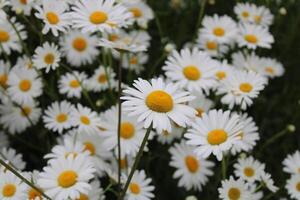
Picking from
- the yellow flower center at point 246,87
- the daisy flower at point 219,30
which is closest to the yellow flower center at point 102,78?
the daisy flower at point 219,30

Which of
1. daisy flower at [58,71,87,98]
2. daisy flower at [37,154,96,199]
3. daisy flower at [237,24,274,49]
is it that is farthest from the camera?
daisy flower at [237,24,274,49]

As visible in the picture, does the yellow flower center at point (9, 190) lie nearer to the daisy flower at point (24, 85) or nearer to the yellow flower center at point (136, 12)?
the daisy flower at point (24, 85)

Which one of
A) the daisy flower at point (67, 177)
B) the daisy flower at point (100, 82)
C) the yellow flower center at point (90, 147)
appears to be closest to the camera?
the daisy flower at point (67, 177)

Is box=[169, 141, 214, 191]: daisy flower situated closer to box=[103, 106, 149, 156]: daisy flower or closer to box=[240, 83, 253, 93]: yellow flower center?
box=[103, 106, 149, 156]: daisy flower

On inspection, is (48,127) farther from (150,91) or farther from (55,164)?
(150,91)

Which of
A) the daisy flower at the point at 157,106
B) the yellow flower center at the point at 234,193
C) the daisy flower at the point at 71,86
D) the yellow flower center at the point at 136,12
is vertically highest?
the yellow flower center at the point at 136,12

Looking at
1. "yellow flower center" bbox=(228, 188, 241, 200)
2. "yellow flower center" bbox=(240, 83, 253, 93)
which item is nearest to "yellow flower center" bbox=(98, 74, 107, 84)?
"yellow flower center" bbox=(240, 83, 253, 93)

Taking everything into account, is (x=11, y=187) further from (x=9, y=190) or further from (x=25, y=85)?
(x=25, y=85)
